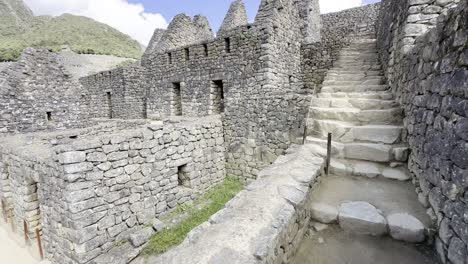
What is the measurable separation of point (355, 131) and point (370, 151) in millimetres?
503

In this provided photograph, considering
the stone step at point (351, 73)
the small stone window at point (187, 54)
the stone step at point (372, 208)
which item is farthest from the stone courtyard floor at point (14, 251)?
the stone step at point (351, 73)

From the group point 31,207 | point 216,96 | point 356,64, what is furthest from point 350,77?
point 31,207

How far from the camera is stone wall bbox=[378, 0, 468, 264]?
1.71 metres

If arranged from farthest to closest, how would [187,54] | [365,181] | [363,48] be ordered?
1. [187,54]
2. [363,48]
3. [365,181]

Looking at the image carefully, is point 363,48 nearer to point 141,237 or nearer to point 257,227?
point 257,227

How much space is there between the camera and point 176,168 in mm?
6148

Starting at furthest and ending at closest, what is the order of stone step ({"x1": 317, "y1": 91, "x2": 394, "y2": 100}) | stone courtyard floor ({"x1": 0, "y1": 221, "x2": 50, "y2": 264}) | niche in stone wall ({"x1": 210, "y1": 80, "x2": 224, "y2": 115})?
niche in stone wall ({"x1": 210, "y1": 80, "x2": 224, "y2": 115}) < stone courtyard floor ({"x1": 0, "y1": 221, "x2": 50, "y2": 264}) < stone step ({"x1": 317, "y1": 91, "x2": 394, "y2": 100})

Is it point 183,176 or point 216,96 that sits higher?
point 216,96

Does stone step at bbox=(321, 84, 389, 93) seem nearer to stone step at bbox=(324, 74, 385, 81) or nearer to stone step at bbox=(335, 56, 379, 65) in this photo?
stone step at bbox=(324, 74, 385, 81)

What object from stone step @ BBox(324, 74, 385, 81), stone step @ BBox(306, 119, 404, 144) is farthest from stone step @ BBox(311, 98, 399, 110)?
stone step @ BBox(324, 74, 385, 81)

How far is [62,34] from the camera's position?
124ft

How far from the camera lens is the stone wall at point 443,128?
5.61ft

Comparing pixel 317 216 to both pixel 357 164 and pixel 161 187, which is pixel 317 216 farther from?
pixel 161 187

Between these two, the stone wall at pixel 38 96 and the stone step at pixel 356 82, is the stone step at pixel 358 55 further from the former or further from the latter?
the stone wall at pixel 38 96
